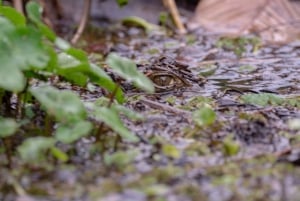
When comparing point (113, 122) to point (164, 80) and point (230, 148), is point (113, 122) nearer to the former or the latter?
point (230, 148)

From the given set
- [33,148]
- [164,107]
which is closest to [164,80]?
[164,107]

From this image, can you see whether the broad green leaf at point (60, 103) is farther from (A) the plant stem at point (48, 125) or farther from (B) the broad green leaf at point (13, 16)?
(B) the broad green leaf at point (13, 16)

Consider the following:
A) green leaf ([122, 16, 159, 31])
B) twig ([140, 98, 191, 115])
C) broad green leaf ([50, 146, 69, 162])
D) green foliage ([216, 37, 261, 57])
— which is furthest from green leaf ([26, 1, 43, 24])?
green leaf ([122, 16, 159, 31])

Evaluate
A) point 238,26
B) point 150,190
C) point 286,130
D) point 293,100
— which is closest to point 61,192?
point 150,190

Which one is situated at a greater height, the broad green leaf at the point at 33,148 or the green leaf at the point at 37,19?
the green leaf at the point at 37,19

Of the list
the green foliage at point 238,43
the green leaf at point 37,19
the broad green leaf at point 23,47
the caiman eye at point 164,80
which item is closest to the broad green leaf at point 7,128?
the broad green leaf at point 23,47

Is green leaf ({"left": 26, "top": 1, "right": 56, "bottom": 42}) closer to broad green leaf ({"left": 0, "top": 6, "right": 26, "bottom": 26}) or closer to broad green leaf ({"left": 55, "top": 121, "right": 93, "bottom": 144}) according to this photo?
broad green leaf ({"left": 0, "top": 6, "right": 26, "bottom": 26})
